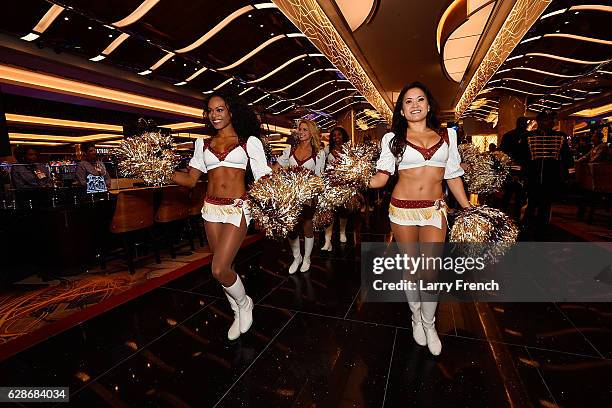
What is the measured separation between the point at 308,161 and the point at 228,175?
1.82 metres

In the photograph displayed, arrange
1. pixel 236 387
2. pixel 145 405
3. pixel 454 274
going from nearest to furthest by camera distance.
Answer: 1. pixel 145 405
2. pixel 236 387
3. pixel 454 274

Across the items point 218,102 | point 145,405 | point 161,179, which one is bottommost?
point 145,405

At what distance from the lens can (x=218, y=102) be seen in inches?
88.0

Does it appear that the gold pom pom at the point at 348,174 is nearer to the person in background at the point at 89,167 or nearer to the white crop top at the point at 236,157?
the white crop top at the point at 236,157

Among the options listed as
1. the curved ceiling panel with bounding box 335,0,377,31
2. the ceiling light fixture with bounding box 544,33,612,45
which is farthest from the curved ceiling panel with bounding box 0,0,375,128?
the ceiling light fixture with bounding box 544,33,612,45

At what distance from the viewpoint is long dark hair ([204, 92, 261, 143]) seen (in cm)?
228

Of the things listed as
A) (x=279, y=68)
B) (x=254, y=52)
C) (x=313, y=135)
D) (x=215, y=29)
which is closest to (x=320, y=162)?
(x=313, y=135)

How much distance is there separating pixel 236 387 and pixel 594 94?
1907cm

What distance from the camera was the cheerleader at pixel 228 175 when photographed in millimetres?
2172

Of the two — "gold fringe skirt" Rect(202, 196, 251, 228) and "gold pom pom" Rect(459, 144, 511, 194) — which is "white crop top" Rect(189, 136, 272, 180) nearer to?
"gold fringe skirt" Rect(202, 196, 251, 228)

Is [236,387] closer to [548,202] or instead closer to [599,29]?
[548,202]

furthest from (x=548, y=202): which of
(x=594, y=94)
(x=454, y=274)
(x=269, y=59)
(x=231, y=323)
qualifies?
(x=594, y=94)

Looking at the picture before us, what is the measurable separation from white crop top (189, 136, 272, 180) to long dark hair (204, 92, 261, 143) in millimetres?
83

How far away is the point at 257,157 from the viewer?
227cm
